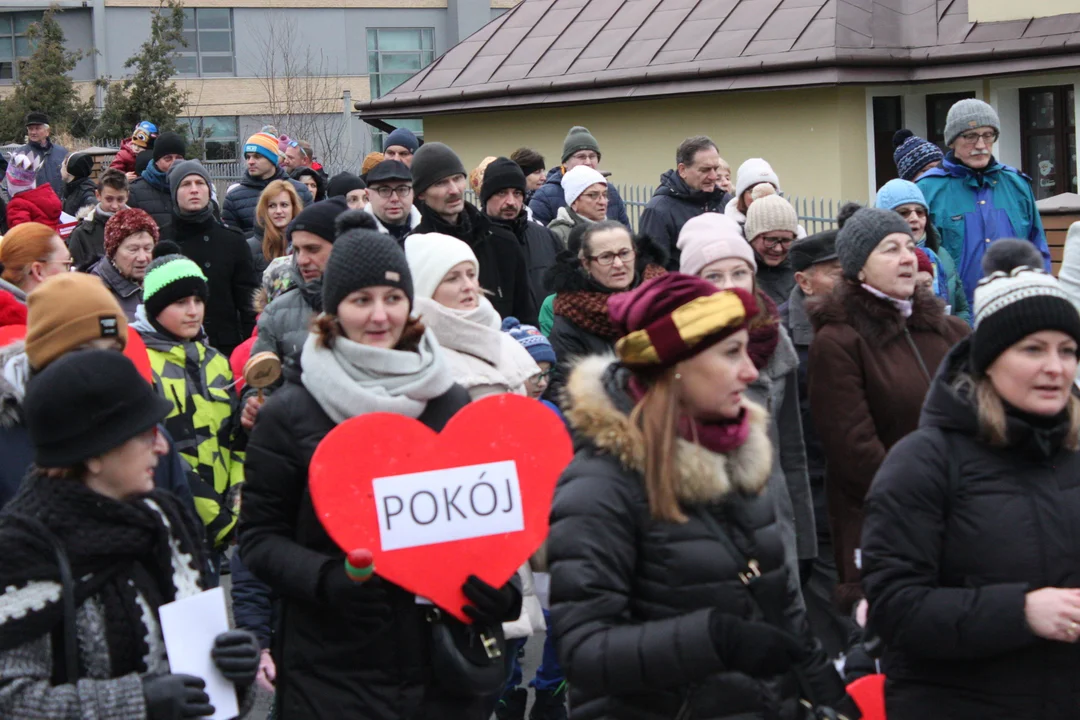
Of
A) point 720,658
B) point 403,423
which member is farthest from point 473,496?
point 720,658

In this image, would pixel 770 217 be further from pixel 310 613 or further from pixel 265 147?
pixel 265 147

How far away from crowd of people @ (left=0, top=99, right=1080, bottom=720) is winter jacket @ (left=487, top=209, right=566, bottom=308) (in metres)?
2.81

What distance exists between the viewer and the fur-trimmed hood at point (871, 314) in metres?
5.77

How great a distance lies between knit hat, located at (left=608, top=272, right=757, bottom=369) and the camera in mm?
3371

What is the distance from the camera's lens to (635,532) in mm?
3334

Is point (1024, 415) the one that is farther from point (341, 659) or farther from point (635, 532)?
point (341, 659)

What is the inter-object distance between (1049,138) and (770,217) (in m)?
14.0

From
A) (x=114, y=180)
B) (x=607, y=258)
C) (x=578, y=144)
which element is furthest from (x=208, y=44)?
(x=607, y=258)

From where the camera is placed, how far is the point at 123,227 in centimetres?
822

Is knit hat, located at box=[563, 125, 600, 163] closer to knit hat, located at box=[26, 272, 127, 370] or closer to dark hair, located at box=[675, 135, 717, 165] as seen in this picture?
dark hair, located at box=[675, 135, 717, 165]

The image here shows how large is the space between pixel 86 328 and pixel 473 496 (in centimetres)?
123

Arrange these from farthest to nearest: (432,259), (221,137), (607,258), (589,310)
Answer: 1. (221,137)
2. (607,258)
3. (589,310)
4. (432,259)

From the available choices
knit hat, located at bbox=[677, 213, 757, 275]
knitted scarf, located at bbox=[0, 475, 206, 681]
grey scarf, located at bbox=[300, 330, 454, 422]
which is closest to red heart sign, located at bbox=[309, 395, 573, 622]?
grey scarf, located at bbox=[300, 330, 454, 422]

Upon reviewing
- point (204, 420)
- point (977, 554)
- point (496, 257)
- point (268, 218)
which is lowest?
point (977, 554)
